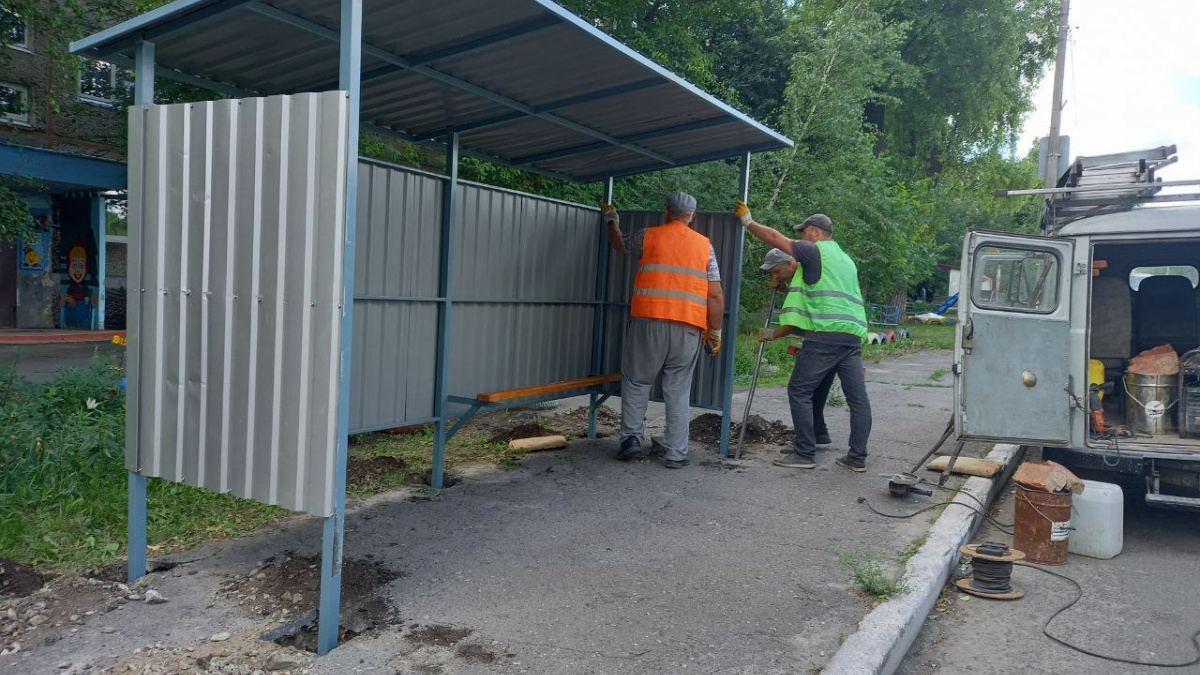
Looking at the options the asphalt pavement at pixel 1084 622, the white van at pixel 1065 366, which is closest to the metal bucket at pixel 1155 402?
the white van at pixel 1065 366

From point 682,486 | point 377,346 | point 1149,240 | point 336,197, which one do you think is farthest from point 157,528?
point 1149,240

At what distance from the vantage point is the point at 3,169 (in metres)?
14.8

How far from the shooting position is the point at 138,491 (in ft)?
13.6

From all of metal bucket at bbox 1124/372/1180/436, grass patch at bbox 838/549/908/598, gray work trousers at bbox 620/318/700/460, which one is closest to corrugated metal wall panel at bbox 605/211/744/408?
gray work trousers at bbox 620/318/700/460

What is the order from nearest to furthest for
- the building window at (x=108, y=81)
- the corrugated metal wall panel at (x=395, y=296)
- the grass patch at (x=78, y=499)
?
the grass patch at (x=78, y=499) → the corrugated metal wall panel at (x=395, y=296) → the building window at (x=108, y=81)

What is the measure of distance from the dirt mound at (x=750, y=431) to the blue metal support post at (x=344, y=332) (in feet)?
17.0

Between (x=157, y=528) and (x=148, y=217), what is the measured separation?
1.89 m

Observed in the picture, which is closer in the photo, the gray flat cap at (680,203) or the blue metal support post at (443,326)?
the blue metal support post at (443,326)

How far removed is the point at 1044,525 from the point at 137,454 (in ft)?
17.1

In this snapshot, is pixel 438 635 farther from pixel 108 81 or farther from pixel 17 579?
pixel 108 81

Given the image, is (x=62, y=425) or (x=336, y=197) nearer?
(x=336, y=197)

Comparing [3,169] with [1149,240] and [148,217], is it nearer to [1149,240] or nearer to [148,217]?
[148,217]

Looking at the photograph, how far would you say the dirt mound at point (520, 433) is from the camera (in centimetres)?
775

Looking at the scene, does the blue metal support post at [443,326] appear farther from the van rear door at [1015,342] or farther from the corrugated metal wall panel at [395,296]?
the van rear door at [1015,342]
